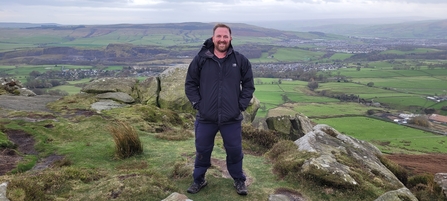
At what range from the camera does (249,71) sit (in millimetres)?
7129

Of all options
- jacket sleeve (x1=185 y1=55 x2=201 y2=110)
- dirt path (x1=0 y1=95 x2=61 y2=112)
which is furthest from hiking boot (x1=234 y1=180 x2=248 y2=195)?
dirt path (x1=0 y1=95 x2=61 y2=112)

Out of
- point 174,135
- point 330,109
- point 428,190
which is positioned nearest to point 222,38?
point 428,190

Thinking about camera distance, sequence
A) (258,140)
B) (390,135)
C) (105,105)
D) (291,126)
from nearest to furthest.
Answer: (258,140), (291,126), (105,105), (390,135)

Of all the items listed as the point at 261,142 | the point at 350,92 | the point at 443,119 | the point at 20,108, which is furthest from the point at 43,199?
the point at 350,92

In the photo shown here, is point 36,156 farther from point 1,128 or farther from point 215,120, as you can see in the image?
point 215,120

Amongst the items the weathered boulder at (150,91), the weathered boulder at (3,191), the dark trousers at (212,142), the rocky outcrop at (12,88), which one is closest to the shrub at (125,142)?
the dark trousers at (212,142)

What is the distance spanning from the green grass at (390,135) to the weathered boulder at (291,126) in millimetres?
25290

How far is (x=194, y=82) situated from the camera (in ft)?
23.6

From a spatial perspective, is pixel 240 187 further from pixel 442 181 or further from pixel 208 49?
pixel 442 181

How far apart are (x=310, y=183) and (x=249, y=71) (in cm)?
366

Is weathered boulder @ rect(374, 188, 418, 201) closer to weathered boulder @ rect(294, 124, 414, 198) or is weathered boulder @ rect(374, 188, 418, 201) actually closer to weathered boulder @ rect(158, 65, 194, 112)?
weathered boulder @ rect(294, 124, 414, 198)

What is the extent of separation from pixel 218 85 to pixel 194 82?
2.28ft

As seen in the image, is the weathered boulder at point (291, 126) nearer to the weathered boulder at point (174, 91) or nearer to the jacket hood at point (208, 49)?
the weathered boulder at point (174, 91)

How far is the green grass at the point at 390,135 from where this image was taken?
135 ft
